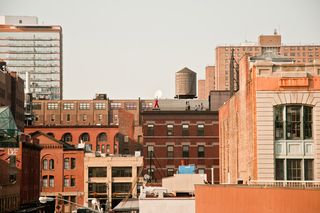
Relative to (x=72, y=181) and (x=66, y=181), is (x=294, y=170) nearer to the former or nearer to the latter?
(x=72, y=181)

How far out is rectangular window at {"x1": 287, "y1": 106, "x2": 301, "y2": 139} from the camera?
46.3m

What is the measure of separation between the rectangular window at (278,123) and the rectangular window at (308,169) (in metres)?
2.09

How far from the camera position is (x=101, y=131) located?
15600cm

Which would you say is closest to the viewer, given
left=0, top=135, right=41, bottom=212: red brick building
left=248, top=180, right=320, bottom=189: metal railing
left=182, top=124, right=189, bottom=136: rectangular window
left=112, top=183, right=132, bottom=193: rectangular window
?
left=248, top=180, right=320, bottom=189: metal railing

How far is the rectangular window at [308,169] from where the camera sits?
4612 cm

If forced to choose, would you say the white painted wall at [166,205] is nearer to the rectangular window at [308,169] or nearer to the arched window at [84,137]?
the rectangular window at [308,169]

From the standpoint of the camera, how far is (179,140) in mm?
113750

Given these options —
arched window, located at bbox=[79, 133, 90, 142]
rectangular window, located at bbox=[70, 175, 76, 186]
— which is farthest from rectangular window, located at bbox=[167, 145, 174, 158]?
arched window, located at bbox=[79, 133, 90, 142]

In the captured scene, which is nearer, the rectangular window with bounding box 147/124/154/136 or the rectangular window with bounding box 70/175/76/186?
the rectangular window with bounding box 147/124/154/136

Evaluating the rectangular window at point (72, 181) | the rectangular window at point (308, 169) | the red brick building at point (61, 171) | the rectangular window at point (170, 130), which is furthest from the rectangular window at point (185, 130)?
the rectangular window at point (308, 169)

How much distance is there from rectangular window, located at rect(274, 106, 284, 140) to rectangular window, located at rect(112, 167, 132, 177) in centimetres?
7660

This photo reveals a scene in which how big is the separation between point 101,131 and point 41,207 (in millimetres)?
48588

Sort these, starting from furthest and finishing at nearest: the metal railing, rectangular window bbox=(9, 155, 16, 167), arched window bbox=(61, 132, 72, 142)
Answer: arched window bbox=(61, 132, 72, 142), rectangular window bbox=(9, 155, 16, 167), the metal railing

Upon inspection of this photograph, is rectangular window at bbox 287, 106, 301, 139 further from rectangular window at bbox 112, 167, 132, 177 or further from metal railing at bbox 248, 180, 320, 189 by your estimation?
rectangular window at bbox 112, 167, 132, 177
